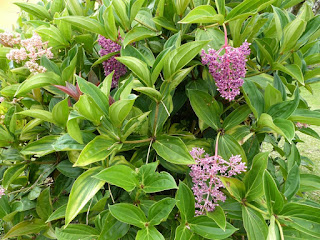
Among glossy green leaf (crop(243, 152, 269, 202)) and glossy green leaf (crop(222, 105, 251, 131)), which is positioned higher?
glossy green leaf (crop(222, 105, 251, 131))

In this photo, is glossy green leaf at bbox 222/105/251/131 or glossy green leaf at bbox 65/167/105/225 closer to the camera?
glossy green leaf at bbox 65/167/105/225

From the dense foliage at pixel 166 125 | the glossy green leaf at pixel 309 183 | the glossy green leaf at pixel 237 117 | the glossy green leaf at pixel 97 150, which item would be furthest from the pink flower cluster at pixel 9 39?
the glossy green leaf at pixel 309 183

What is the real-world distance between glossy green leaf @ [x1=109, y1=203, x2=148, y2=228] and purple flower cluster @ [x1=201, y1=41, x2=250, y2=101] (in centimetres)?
34

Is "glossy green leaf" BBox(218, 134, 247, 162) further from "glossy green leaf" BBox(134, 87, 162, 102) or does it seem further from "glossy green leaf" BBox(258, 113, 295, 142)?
"glossy green leaf" BBox(134, 87, 162, 102)

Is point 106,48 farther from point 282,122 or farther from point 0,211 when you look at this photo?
point 0,211

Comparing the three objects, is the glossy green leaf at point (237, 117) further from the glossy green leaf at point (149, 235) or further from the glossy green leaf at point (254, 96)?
the glossy green leaf at point (149, 235)

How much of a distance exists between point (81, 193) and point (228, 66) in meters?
0.43

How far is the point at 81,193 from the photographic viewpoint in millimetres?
612

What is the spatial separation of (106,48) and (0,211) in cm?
59

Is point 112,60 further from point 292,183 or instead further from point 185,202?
point 292,183

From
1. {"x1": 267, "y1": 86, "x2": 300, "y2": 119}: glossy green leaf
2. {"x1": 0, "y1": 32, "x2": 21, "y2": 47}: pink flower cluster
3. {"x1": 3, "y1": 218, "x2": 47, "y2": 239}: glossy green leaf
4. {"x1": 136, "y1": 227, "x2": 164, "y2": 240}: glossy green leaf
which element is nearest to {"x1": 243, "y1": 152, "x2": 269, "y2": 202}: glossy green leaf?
{"x1": 267, "y1": 86, "x2": 300, "y2": 119}: glossy green leaf

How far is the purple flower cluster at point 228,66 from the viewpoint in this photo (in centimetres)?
62

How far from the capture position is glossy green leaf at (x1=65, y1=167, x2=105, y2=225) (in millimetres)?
590

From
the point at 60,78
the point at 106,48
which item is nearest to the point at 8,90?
the point at 60,78
